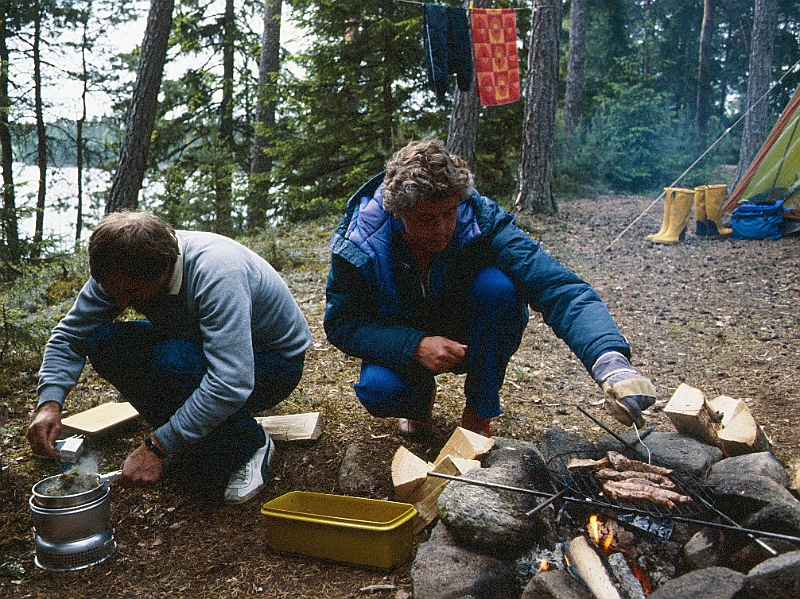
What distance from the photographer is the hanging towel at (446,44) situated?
7.00 meters

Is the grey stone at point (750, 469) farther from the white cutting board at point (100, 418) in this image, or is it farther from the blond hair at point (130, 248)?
the white cutting board at point (100, 418)

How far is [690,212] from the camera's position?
27.9ft

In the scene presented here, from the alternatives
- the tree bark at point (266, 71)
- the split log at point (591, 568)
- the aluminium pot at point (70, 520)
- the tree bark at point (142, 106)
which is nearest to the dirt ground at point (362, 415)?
the aluminium pot at point (70, 520)

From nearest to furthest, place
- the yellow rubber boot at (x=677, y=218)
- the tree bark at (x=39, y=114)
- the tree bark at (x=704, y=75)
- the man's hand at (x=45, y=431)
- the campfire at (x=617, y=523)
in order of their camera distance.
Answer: the campfire at (x=617, y=523) < the man's hand at (x=45, y=431) < the yellow rubber boot at (x=677, y=218) < the tree bark at (x=39, y=114) < the tree bark at (x=704, y=75)

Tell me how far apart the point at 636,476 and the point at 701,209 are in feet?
24.8

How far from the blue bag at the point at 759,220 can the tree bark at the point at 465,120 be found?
3.47 meters

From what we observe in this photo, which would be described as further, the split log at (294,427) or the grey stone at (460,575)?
the split log at (294,427)

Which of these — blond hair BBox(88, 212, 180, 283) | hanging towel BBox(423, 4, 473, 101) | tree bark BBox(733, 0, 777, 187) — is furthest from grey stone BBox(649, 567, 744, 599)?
tree bark BBox(733, 0, 777, 187)

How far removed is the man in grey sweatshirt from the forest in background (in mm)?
2123

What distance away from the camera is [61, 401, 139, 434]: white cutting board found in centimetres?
301

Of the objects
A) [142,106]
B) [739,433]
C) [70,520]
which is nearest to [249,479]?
[70,520]

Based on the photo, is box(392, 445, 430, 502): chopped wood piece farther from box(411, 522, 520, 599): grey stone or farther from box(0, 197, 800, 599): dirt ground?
box(411, 522, 520, 599): grey stone

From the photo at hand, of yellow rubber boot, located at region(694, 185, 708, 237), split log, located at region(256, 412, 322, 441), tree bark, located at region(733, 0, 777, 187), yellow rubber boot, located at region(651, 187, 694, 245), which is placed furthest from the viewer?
tree bark, located at region(733, 0, 777, 187)

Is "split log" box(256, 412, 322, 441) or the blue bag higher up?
the blue bag
